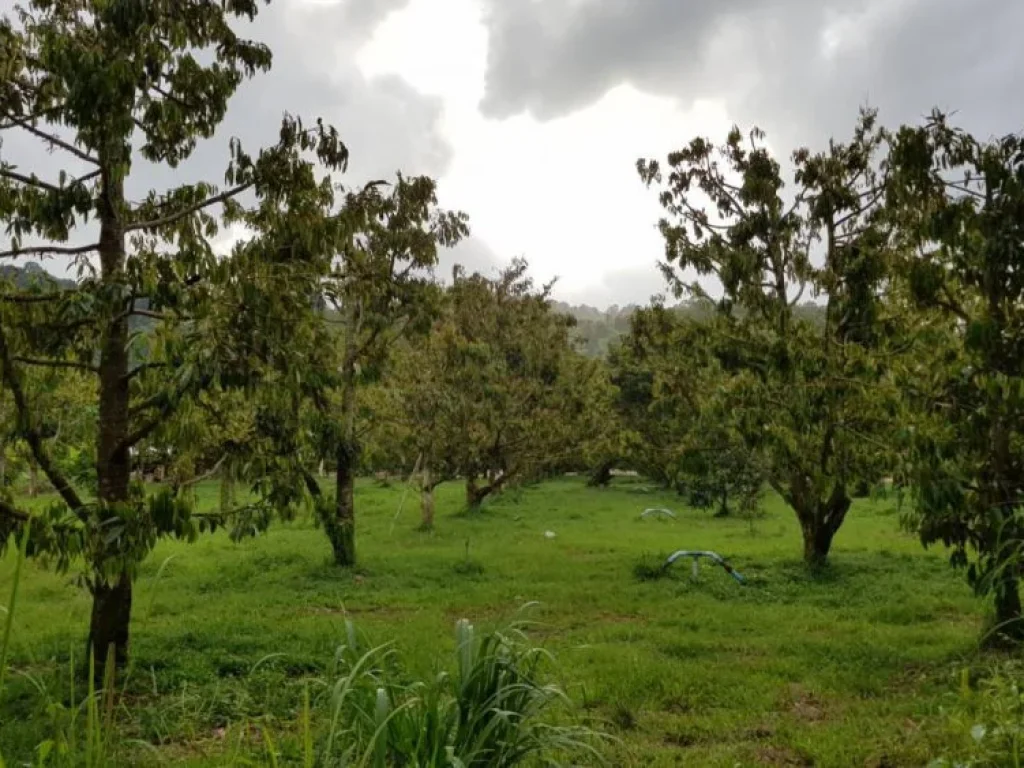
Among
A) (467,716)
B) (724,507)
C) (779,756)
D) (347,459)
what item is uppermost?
(347,459)

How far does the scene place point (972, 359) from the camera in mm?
7898

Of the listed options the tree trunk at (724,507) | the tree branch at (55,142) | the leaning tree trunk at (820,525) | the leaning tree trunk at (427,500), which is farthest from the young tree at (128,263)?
the tree trunk at (724,507)

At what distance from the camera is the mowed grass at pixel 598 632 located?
21.1ft

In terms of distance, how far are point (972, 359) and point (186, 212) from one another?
8016 millimetres

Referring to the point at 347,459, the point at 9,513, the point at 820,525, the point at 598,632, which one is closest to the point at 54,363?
the point at 9,513

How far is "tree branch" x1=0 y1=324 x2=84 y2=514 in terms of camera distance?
21.4 ft

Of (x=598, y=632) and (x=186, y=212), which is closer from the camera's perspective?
(x=186, y=212)

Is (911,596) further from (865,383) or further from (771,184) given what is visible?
(771,184)

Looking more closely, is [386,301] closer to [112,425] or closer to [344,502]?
[344,502]

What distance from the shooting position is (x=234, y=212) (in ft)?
27.8

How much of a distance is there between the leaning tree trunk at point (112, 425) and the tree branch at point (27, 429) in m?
Result: 0.53

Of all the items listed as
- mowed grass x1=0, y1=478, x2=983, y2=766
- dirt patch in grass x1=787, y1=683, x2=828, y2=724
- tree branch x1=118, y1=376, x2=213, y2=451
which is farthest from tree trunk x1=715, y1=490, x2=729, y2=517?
tree branch x1=118, y1=376, x2=213, y2=451

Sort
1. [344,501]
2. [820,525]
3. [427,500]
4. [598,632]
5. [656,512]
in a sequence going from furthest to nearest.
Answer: [656,512], [427,500], [344,501], [820,525], [598,632]

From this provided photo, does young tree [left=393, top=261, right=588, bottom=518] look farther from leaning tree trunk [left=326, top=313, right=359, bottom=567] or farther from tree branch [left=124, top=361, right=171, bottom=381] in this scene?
tree branch [left=124, top=361, right=171, bottom=381]
